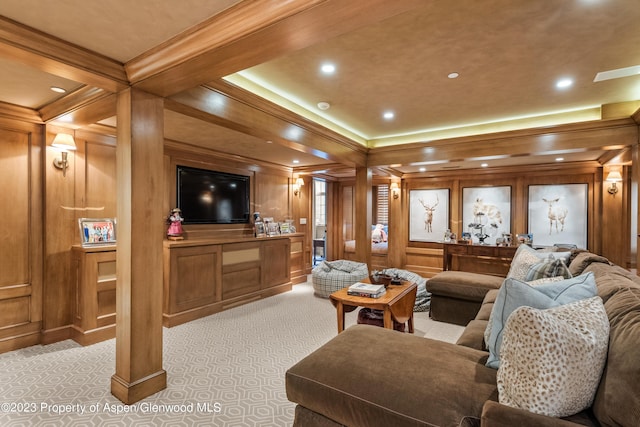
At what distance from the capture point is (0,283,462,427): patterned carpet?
83.4 inches

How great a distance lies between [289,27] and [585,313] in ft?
5.86

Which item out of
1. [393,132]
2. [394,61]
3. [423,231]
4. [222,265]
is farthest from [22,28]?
[423,231]

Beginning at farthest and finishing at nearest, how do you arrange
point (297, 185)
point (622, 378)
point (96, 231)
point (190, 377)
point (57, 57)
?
1. point (297, 185)
2. point (96, 231)
3. point (190, 377)
4. point (57, 57)
5. point (622, 378)

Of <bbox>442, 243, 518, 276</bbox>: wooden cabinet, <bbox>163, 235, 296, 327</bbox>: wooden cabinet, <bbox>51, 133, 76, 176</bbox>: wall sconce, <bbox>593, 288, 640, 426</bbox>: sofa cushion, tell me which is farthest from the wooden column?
<bbox>442, 243, 518, 276</bbox>: wooden cabinet

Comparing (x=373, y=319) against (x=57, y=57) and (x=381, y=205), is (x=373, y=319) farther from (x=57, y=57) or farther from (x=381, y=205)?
(x=381, y=205)

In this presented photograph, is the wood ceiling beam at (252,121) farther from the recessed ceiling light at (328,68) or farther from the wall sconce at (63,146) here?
the wall sconce at (63,146)

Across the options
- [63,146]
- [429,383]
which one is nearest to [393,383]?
[429,383]

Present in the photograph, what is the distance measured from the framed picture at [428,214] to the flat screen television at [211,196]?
12.9 feet

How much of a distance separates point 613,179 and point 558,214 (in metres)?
0.98

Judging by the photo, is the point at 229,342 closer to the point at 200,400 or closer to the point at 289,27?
the point at 200,400

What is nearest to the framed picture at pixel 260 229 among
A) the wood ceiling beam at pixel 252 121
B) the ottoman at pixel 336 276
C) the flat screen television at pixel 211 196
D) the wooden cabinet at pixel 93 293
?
the flat screen television at pixel 211 196

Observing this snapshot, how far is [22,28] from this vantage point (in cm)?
172

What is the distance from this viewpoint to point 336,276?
16.4 feet

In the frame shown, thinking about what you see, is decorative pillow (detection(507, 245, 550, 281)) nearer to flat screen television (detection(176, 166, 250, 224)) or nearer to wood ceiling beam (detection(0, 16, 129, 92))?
wood ceiling beam (detection(0, 16, 129, 92))
